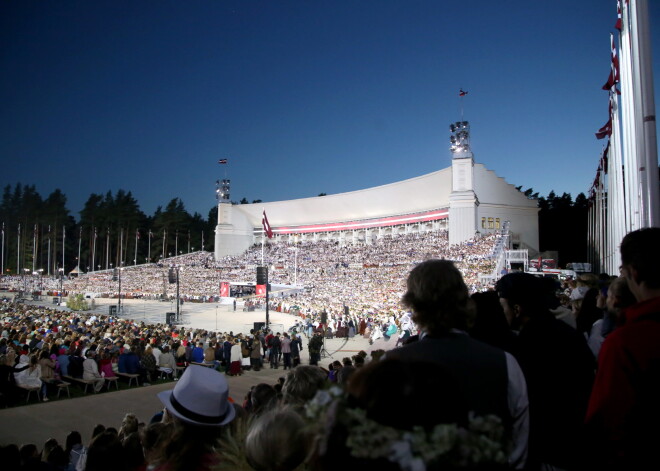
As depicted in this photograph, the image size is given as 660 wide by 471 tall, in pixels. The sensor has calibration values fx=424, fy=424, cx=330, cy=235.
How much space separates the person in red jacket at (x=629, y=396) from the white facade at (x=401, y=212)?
45.3 metres

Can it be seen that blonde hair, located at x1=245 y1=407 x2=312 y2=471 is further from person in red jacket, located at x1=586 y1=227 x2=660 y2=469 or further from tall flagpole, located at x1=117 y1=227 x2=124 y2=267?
tall flagpole, located at x1=117 y1=227 x2=124 y2=267

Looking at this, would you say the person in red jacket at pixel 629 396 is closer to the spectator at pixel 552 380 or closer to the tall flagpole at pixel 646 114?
the spectator at pixel 552 380

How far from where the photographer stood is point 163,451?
7.56ft

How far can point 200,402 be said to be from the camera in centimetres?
247

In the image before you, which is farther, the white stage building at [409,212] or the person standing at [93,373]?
the white stage building at [409,212]

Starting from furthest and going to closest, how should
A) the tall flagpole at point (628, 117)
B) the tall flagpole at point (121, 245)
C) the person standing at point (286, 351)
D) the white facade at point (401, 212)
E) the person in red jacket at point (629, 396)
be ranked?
the tall flagpole at point (121, 245)
the white facade at point (401, 212)
the person standing at point (286, 351)
the tall flagpole at point (628, 117)
the person in red jacket at point (629, 396)

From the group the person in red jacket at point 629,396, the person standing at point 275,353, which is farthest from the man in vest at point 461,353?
the person standing at point 275,353

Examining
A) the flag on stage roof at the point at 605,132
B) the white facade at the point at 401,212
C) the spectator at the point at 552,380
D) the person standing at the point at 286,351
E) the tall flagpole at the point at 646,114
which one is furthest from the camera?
the white facade at the point at 401,212

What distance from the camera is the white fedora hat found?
95.7 inches

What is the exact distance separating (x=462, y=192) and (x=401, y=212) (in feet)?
45.2

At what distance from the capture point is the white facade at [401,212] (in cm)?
4641

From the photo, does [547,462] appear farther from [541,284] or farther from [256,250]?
[256,250]

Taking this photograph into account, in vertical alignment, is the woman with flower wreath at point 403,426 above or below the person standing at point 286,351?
above

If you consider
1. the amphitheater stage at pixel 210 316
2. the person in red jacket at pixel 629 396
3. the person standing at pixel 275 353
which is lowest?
the amphitheater stage at pixel 210 316
